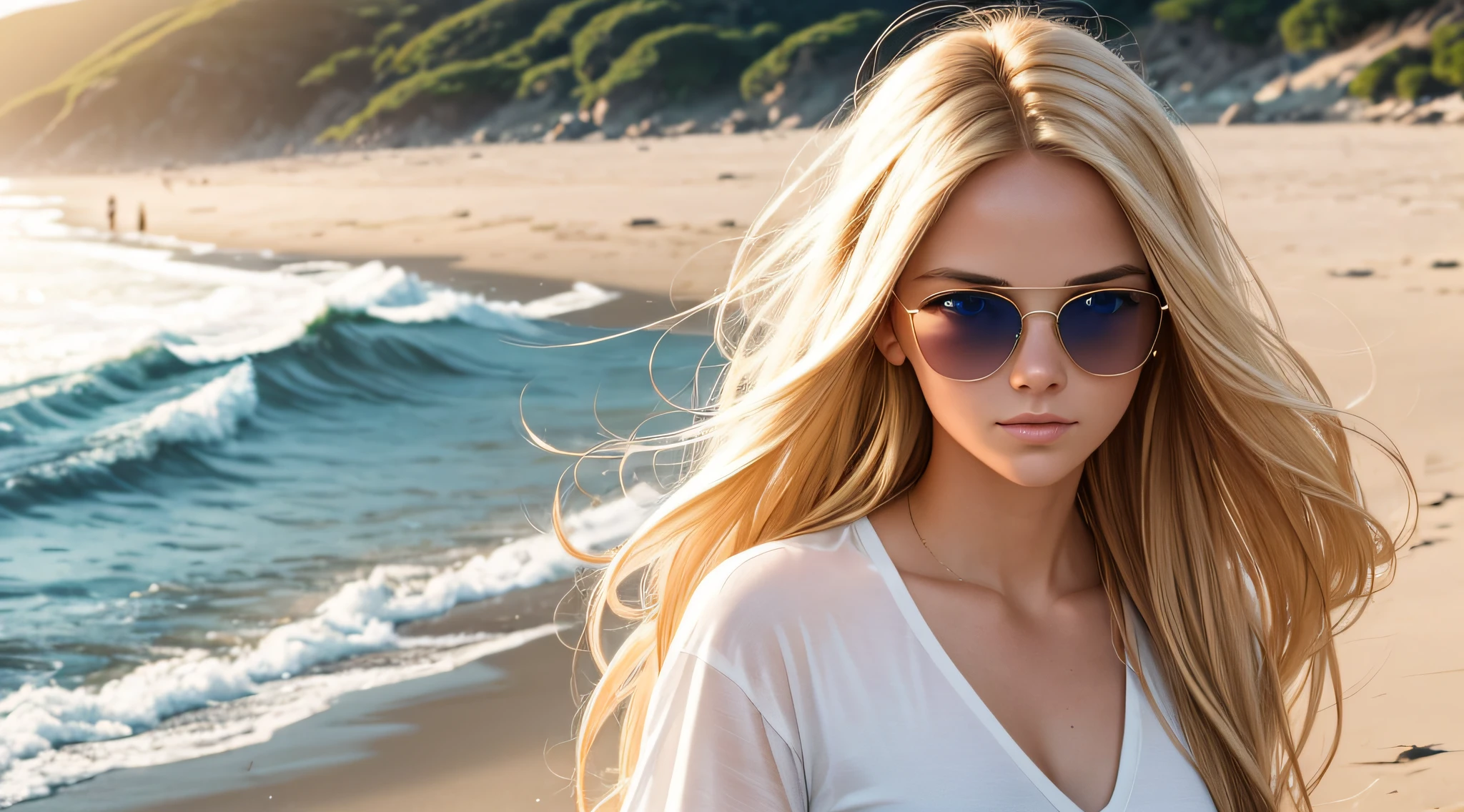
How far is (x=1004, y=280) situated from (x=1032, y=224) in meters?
0.07

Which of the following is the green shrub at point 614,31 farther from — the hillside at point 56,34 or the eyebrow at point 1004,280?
the eyebrow at point 1004,280

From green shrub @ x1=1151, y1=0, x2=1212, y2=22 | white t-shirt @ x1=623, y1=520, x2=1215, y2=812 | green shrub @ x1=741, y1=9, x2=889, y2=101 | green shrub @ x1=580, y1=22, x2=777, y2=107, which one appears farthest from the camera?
green shrub @ x1=580, y1=22, x2=777, y2=107

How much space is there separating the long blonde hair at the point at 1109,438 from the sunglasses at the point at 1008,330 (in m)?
0.06

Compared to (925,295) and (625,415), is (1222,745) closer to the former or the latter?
(925,295)

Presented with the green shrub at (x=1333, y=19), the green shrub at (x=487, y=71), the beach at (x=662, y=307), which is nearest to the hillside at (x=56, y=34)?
the green shrub at (x=487, y=71)

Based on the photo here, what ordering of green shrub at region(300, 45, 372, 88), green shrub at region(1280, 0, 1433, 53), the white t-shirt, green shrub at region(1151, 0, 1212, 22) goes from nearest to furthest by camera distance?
the white t-shirt → green shrub at region(1280, 0, 1433, 53) → green shrub at region(1151, 0, 1212, 22) → green shrub at region(300, 45, 372, 88)

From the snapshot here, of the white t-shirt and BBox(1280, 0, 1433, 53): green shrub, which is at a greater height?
BBox(1280, 0, 1433, 53): green shrub

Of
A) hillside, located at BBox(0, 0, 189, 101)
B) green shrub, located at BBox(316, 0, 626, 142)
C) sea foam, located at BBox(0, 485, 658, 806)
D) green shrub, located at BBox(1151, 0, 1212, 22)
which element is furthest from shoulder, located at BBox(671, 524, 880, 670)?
hillside, located at BBox(0, 0, 189, 101)

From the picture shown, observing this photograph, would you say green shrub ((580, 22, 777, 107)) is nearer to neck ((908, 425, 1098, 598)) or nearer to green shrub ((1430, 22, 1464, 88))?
green shrub ((1430, 22, 1464, 88))

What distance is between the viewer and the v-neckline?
1.55 meters

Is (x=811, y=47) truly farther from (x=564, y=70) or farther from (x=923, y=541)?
(x=923, y=541)

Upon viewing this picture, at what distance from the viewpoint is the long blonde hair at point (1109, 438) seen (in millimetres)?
1628

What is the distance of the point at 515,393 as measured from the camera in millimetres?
12938

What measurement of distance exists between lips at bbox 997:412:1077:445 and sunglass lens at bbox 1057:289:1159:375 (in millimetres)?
73
